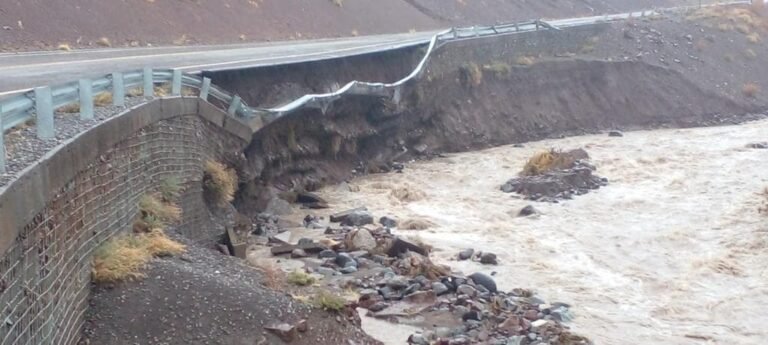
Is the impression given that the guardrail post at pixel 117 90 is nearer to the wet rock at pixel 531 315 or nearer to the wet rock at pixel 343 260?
the wet rock at pixel 343 260

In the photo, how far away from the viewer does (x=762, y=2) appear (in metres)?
58.9

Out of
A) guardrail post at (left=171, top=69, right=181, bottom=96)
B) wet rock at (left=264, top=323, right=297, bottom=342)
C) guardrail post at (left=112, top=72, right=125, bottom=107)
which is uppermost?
guardrail post at (left=112, top=72, right=125, bottom=107)

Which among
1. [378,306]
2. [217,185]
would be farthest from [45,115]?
[217,185]

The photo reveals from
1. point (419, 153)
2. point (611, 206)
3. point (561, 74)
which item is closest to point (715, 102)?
point (561, 74)

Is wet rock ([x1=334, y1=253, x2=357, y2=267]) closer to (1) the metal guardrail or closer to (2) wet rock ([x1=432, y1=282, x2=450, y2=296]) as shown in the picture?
(2) wet rock ([x1=432, y1=282, x2=450, y2=296])

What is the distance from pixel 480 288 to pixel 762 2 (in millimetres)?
48613

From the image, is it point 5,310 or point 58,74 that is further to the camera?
point 58,74

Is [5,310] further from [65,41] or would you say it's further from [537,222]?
[65,41]

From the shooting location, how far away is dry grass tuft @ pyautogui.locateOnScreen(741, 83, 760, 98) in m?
44.3

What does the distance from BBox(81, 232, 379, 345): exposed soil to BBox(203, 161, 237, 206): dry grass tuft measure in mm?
5548

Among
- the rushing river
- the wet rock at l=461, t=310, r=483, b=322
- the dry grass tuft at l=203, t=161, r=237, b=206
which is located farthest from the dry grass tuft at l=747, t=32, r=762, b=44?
the wet rock at l=461, t=310, r=483, b=322

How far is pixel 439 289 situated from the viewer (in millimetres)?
15891

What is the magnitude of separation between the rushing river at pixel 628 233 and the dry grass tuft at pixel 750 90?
10.8m

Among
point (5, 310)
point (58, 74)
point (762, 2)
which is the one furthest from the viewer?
point (762, 2)
